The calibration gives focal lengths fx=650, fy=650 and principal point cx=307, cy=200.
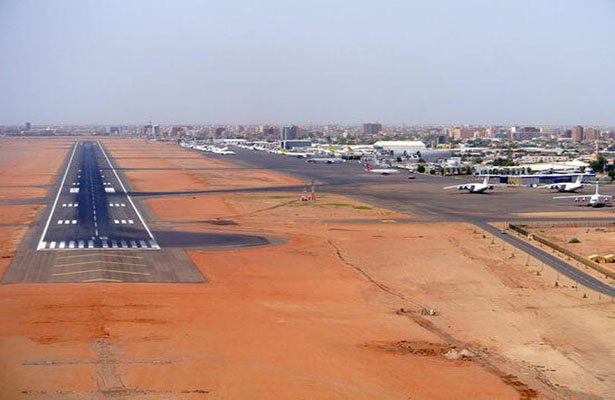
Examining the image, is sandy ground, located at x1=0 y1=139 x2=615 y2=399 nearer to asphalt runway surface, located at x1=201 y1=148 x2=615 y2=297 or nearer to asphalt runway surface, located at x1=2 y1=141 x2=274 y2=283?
asphalt runway surface, located at x1=2 y1=141 x2=274 y2=283

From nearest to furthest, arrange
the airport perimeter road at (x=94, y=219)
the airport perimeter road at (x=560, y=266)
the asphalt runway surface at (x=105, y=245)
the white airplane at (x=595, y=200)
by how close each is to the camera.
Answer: the asphalt runway surface at (x=105, y=245) → the airport perimeter road at (x=560, y=266) → the airport perimeter road at (x=94, y=219) → the white airplane at (x=595, y=200)

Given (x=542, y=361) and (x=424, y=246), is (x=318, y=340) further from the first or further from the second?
(x=424, y=246)

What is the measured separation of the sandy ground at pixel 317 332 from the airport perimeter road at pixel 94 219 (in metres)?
6.02

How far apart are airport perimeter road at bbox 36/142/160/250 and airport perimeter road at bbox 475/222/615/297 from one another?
31.6 meters

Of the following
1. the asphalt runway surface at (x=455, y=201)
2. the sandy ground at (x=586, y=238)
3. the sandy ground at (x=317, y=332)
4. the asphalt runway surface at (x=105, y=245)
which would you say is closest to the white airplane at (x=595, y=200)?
the asphalt runway surface at (x=455, y=201)

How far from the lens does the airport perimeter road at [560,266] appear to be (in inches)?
1742

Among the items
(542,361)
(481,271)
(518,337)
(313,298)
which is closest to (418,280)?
(481,271)

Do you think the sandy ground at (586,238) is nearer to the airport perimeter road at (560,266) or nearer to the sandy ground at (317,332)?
the airport perimeter road at (560,266)

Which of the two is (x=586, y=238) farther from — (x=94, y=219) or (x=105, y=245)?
(x=94, y=219)

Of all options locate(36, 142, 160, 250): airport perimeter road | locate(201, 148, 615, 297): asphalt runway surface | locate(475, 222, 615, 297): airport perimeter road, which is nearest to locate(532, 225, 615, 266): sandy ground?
locate(475, 222, 615, 297): airport perimeter road

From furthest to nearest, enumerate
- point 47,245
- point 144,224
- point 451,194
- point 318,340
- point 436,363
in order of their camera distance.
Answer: point 451,194, point 144,224, point 47,245, point 318,340, point 436,363

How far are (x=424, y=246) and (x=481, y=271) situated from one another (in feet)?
30.7

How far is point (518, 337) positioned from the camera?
33469 millimetres

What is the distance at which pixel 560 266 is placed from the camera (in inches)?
1983
